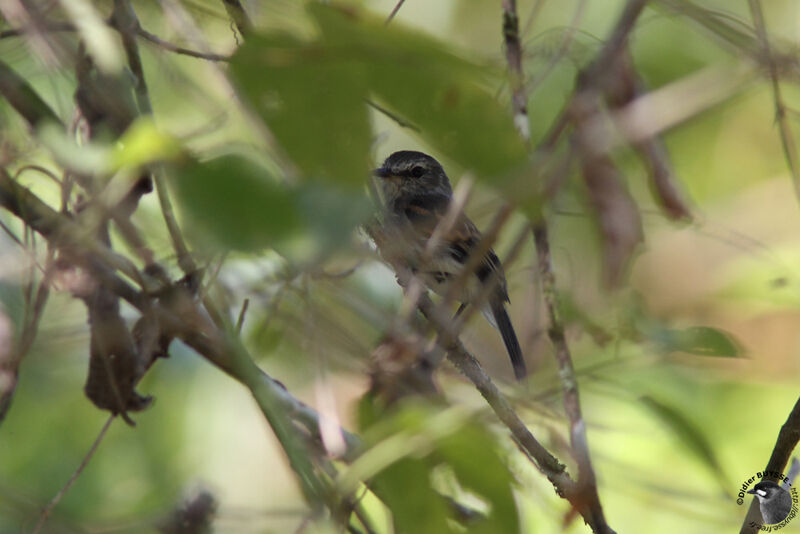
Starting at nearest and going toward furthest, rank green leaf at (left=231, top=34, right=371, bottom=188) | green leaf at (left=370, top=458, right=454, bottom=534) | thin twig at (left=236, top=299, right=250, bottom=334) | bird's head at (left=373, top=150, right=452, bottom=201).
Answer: green leaf at (left=231, top=34, right=371, bottom=188), green leaf at (left=370, top=458, right=454, bottom=534), thin twig at (left=236, top=299, right=250, bottom=334), bird's head at (left=373, top=150, right=452, bottom=201)

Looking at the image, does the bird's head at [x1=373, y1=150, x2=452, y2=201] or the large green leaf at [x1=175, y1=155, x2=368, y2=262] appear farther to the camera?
the bird's head at [x1=373, y1=150, x2=452, y2=201]

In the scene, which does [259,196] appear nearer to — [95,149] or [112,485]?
[95,149]

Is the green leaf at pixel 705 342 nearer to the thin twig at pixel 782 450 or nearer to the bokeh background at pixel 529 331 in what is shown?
the bokeh background at pixel 529 331

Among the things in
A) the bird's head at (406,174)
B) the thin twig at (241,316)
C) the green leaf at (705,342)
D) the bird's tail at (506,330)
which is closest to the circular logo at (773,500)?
the green leaf at (705,342)

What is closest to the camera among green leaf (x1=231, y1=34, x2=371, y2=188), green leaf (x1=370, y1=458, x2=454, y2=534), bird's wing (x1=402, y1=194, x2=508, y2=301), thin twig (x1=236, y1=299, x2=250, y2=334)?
green leaf (x1=231, y1=34, x2=371, y2=188)

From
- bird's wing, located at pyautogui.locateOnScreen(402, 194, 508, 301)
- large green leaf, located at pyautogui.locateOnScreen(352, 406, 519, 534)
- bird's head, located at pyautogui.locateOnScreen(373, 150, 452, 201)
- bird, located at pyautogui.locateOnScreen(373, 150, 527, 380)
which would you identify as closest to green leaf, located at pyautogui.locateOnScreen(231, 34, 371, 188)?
large green leaf, located at pyautogui.locateOnScreen(352, 406, 519, 534)

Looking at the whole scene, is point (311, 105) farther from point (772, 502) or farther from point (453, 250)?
point (453, 250)

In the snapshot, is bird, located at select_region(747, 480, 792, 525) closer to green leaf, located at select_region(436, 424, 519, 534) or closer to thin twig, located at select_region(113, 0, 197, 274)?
green leaf, located at select_region(436, 424, 519, 534)

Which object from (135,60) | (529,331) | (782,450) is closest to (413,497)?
(782,450)
